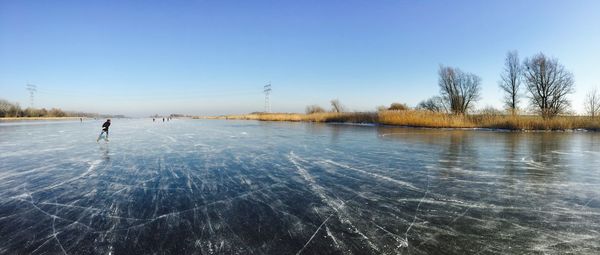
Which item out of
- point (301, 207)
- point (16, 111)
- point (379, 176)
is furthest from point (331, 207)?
point (16, 111)

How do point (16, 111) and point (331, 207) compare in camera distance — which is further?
point (16, 111)

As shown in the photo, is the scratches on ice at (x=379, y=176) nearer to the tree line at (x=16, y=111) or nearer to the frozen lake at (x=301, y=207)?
the frozen lake at (x=301, y=207)

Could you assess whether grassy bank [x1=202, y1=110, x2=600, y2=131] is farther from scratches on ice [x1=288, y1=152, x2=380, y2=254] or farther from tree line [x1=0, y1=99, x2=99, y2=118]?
tree line [x1=0, y1=99, x2=99, y2=118]

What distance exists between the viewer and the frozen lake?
2.42 metres

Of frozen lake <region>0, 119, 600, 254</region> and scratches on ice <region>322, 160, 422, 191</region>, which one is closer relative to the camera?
frozen lake <region>0, 119, 600, 254</region>

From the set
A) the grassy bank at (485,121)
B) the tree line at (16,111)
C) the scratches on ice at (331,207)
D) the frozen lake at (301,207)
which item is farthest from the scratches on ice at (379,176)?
the tree line at (16,111)

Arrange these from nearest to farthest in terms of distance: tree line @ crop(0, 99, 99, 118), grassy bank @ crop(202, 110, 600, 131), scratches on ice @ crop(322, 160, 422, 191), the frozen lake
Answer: the frozen lake → scratches on ice @ crop(322, 160, 422, 191) → grassy bank @ crop(202, 110, 600, 131) → tree line @ crop(0, 99, 99, 118)

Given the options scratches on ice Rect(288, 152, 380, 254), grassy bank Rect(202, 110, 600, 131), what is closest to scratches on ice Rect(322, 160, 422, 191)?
scratches on ice Rect(288, 152, 380, 254)

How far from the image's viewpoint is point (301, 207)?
3.35m

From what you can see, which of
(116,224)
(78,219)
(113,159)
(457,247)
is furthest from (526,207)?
(113,159)

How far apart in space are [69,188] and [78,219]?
160cm

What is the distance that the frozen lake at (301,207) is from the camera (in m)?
2.42

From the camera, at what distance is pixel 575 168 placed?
221 inches

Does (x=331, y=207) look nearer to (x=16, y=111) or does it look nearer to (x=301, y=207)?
(x=301, y=207)
